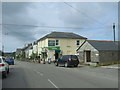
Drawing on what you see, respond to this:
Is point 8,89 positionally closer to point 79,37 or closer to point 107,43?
point 107,43

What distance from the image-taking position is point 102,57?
95.6 feet

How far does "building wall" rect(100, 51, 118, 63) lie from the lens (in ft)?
95.6

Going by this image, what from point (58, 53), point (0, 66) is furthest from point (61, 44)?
point (0, 66)

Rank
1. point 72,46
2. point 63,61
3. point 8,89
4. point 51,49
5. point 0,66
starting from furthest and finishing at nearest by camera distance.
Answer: point 72,46, point 51,49, point 63,61, point 0,66, point 8,89

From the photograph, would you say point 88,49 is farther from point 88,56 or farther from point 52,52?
point 52,52

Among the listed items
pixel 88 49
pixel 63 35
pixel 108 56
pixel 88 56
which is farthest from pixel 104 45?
pixel 63 35

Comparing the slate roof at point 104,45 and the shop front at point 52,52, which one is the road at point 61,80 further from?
the shop front at point 52,52

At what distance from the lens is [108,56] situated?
2998 centimetres

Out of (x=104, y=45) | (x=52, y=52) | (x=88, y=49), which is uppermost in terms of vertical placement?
(x=104, y=45)

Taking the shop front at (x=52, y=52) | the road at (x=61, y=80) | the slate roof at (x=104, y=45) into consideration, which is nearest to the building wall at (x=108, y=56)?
the slate roof at (x=104, y=45)

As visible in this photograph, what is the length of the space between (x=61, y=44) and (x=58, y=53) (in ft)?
8.08

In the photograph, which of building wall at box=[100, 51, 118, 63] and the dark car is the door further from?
the dark car

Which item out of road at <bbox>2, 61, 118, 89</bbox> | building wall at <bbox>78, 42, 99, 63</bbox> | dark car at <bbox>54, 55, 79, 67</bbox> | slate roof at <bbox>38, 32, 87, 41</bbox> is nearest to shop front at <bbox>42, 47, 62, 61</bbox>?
slate roof at <bbox>38, 32, 87, 41</bbox>

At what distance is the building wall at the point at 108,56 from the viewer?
95.6 ft
